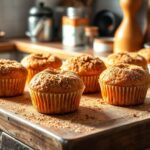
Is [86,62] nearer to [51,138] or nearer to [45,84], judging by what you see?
[45,84]

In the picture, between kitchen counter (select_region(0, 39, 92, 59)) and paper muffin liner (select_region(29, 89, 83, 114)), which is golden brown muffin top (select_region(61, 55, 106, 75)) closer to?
paper muffin liner (select_region(29, 89, 83, 114))

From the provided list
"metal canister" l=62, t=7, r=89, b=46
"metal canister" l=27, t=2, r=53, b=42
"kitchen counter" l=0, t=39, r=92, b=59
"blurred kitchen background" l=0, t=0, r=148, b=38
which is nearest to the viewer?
"kitchen counter" l=0, t=39, r=92, b=59

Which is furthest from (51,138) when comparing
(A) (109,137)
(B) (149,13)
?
(B) (149,13)

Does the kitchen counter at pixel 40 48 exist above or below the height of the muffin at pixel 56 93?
below

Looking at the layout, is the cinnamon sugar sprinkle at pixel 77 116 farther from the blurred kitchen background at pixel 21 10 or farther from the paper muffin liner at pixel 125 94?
the blurred kitchen background at pixel 21 10

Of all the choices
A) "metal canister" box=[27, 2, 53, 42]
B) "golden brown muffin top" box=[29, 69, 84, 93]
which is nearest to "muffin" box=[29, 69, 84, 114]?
"golden brown muffin top" box=[29, 69, 84, 93]

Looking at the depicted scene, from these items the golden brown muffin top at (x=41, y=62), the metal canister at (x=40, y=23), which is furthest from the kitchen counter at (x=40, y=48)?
the golden brown muffin top at (x=41, y=62)
